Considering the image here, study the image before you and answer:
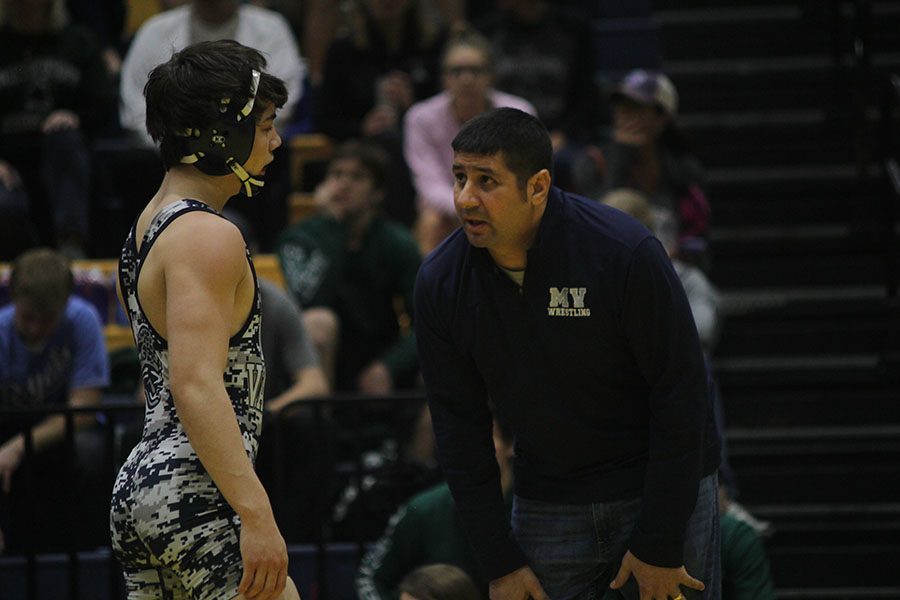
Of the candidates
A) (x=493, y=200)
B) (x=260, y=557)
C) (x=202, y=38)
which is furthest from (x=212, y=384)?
(x=202, y=38)

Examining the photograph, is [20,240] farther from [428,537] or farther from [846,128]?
[846,128]

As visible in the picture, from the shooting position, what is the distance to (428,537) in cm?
568

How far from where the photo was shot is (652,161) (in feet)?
25.3

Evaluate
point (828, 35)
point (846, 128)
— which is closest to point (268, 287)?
point (846, 128)

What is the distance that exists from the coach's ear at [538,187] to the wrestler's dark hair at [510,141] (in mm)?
13

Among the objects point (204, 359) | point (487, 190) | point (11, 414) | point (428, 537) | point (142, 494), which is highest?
point (487, 190)

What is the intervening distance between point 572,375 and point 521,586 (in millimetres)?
612

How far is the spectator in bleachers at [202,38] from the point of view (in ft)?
28.4

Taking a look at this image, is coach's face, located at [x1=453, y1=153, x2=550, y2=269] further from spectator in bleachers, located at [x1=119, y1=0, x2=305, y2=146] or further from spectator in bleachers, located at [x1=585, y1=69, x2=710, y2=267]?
spectator in bleachers, located at [x1=119, y1=0, x2=305, y2=146]

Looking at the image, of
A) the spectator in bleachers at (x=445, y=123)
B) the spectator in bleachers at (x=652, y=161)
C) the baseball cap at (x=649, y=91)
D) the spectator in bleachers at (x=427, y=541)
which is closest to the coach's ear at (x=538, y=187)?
the spectator in bleachers at (x=427, y=541)

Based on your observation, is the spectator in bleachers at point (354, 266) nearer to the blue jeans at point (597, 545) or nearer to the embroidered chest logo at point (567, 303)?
the blue jeans at point (597, 545)

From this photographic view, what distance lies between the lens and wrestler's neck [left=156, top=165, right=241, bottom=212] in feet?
11.2

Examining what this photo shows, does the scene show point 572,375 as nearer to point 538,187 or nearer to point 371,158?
point 538,187

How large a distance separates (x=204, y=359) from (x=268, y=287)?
10.5 ft
